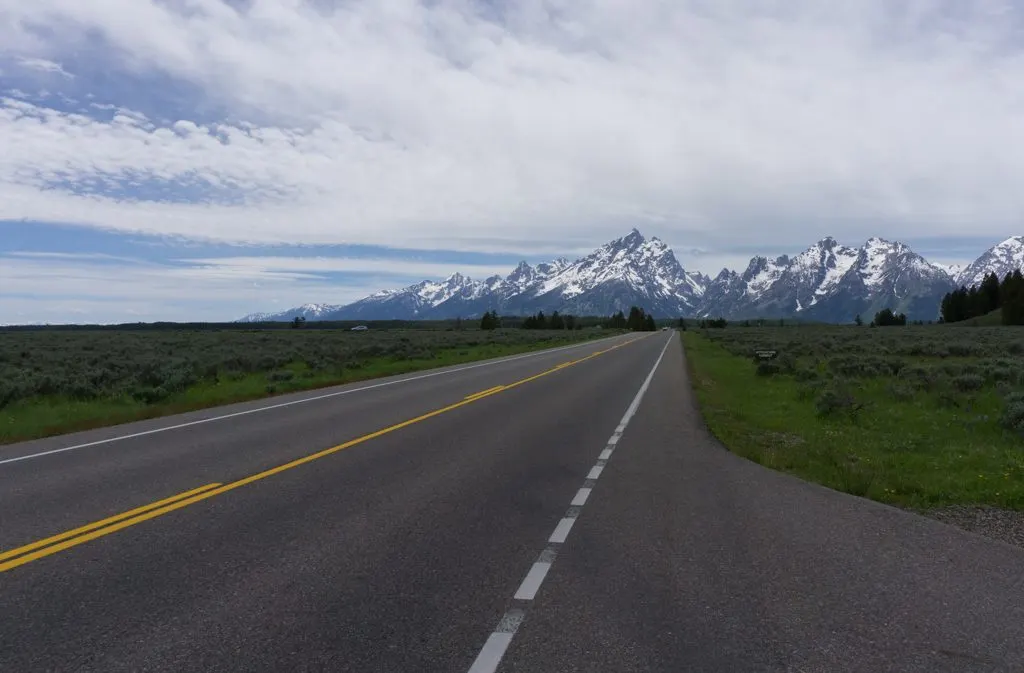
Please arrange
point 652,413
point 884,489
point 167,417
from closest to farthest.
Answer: point 884,489 → point 167,417 → point 652,413

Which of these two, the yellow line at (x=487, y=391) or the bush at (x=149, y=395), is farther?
the bush at (x=149, y=395)

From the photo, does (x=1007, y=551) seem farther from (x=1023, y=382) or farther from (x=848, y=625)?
(x=1023, y=382)

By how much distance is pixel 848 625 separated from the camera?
16.1 ft

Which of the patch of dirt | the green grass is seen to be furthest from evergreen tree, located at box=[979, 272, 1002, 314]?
the patch of dirt

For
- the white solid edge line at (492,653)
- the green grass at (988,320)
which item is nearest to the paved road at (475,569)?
the white solid edge line at (492,653)

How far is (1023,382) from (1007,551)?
16.7 metres

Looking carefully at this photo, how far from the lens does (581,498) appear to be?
8383 millimetres

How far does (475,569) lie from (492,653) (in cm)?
144

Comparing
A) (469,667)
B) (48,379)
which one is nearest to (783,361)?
(48,379)

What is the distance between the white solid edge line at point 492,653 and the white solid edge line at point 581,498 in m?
3.51

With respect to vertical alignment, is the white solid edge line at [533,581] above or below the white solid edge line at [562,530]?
above

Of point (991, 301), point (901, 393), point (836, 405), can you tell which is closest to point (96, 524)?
point (836, 405)

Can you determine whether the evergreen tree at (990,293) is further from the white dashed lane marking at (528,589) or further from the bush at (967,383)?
the white dashed lane marking at (528,589)

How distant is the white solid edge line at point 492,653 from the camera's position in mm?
4223
